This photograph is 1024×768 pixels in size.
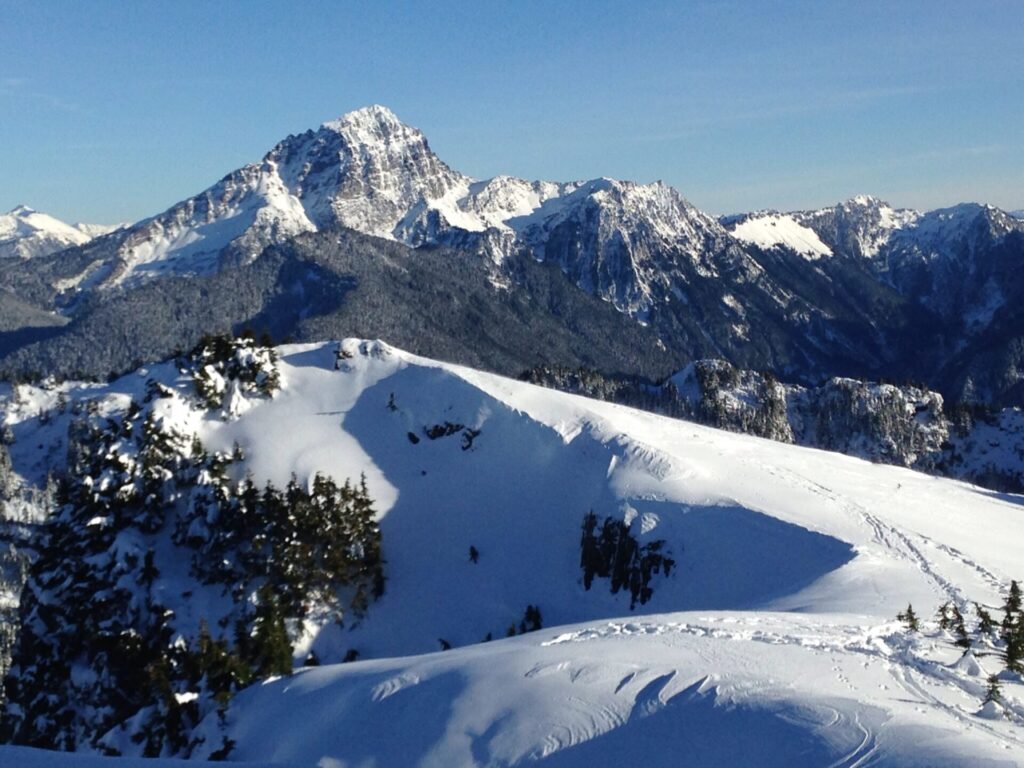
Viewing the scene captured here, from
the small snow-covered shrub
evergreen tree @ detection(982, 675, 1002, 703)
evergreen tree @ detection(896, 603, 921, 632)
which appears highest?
the small snow-covered shrub

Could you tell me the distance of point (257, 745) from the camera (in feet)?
102

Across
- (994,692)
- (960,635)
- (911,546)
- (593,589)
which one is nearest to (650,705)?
(994,692)

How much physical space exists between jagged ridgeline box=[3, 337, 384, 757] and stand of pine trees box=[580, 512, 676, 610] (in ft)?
57.6

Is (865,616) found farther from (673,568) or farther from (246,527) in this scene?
(246,527)

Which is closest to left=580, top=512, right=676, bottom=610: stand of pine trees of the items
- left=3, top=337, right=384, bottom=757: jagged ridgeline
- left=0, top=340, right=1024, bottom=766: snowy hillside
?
left=0, top=340, right=1024, bottom=766: snowy hillside

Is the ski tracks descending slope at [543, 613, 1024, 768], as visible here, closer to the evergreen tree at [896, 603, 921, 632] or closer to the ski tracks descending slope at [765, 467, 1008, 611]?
the evergreen tree at [896, 603, 921, 632]

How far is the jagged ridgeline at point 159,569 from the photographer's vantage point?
62344 millimetres

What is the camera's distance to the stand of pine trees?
64.2m

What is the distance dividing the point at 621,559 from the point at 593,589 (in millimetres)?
3251

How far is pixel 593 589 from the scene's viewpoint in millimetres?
66125

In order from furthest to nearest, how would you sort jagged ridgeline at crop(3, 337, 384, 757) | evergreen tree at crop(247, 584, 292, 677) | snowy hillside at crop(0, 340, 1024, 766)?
jagged ridgeline at crop(3, 337, 384, 757) → evergreen tree at crop(247, 584, 292, 677) → snowy hillside at crop(0, 340, 1024, 766)

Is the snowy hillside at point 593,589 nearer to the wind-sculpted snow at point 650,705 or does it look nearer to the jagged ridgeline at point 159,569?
the wind-sculpted snow at point 650,705

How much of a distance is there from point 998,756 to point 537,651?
52.1 ft

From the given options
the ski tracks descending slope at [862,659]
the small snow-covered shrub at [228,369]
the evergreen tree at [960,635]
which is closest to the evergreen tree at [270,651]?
the ski tracks descending slope at [862,659]
